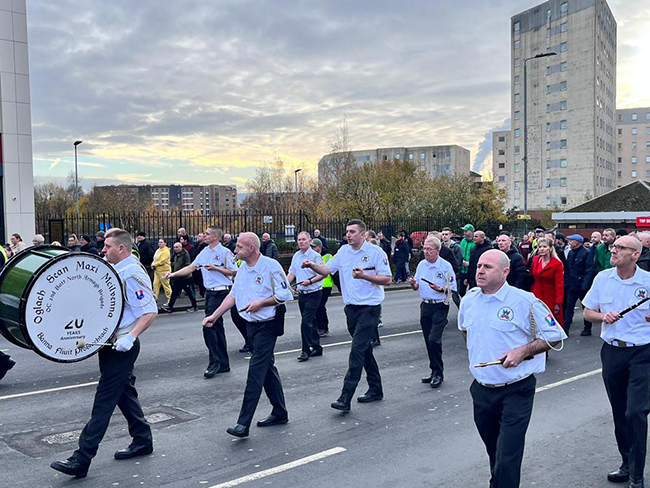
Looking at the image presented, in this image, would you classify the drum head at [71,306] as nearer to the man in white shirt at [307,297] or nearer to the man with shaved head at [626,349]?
the man with shaved head at [626,349]

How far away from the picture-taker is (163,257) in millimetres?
16188

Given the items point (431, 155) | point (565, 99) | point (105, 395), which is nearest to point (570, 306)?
point (105, 395)

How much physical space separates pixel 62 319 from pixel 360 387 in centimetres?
428

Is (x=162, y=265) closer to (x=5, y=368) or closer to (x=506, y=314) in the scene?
(x=5, y=368)

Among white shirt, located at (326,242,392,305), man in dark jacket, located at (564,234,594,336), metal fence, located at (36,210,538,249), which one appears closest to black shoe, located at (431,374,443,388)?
white shirt, located at (326,242,392,305)

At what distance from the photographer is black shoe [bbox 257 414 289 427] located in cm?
648

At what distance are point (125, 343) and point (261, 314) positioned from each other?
5.09 ft

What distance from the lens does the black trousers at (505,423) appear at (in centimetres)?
402

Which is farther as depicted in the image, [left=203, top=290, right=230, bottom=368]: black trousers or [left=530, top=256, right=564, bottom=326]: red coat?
[left=530, top=256, right=564, bottom=326]: red coat

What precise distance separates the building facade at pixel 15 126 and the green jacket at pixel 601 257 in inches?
670

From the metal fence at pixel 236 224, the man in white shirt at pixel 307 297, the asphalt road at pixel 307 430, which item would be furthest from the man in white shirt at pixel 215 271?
the metal fence at pixel 236 224

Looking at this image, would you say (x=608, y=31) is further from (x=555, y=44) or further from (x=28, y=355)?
(x=28, y=355)

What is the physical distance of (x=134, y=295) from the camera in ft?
17.7

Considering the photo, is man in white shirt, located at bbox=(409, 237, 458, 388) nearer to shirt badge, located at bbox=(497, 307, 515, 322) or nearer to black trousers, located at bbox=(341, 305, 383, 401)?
black trousers, located at bbox=(341, 305, 383, 401)
